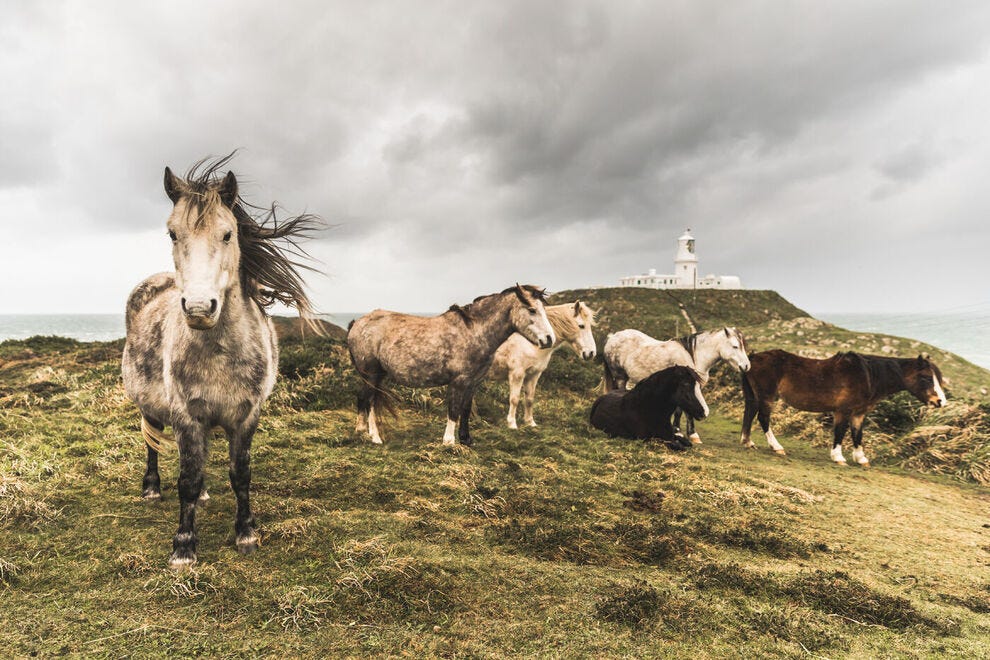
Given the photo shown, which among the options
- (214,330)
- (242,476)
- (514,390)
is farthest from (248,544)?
(514,390)

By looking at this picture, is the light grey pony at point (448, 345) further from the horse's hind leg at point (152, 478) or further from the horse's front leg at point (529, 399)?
the horse's hind leg at point (152, 478)

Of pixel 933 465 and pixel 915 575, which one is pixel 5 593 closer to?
pixel 915 575

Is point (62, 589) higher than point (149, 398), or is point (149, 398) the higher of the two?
point (149, 398)

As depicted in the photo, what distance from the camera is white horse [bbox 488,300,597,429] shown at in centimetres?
960

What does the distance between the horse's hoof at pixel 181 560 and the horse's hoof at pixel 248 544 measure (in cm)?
33

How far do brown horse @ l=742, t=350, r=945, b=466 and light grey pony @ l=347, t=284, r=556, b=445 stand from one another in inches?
217

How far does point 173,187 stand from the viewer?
3150 millimetres

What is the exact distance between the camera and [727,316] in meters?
45.9

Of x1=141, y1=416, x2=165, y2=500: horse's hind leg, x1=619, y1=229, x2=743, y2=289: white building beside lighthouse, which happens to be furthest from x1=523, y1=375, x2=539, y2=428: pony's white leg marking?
x1=619, y1=229, x2=743, y2=289: white building beside lighthouse

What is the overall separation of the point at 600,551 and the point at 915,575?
286 centimetres

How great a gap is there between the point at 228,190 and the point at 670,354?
9.51 meters

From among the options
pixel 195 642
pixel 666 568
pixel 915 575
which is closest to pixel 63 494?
pixel 195 642

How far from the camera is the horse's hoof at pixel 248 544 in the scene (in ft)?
11.6

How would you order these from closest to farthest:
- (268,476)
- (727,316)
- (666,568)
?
(666,568) < (268,476) < (727,316)
